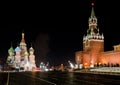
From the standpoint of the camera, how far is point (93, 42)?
8725cm

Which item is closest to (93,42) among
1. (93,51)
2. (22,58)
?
(93,51)

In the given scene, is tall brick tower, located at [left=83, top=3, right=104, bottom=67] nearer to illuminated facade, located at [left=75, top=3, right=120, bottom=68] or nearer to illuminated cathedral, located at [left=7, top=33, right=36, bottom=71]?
illuminated facade, located at [left=75, top=3, right=120, bottom=68]

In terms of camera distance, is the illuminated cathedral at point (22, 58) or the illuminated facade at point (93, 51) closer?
the illuminated facade at point (93, 51)

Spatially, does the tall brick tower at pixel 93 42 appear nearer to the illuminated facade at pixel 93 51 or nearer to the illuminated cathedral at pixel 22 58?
the illuminated facade at pixel 93 51

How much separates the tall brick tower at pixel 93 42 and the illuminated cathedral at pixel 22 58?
38.9m

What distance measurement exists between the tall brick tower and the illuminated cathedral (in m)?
38.9

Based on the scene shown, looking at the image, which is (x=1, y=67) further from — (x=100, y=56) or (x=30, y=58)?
(x=100, y=56)

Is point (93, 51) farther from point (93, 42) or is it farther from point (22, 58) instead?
point (22, 58)

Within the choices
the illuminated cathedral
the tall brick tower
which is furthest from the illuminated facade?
the illuminated cathedral

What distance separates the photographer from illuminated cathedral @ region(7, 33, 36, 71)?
392 ft

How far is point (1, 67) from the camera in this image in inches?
4523

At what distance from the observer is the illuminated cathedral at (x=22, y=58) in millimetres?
119344

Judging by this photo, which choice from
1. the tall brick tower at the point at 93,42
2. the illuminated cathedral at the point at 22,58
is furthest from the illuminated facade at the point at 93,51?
the illuminated cathedral at the point at 22,58

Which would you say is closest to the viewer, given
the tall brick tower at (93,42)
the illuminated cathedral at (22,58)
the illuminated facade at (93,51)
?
the illuminated facade at (93,51)
